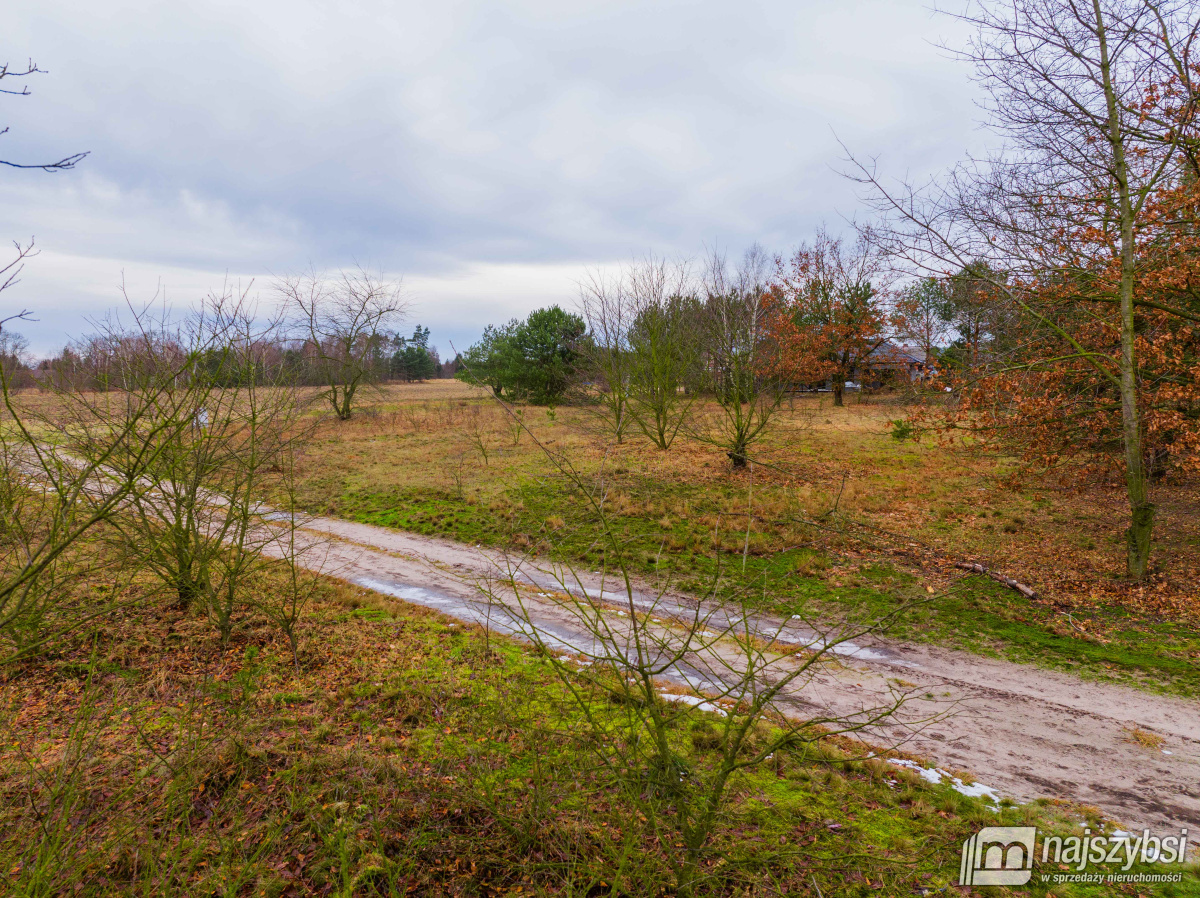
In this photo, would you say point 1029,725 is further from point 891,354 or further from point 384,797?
point 891,354

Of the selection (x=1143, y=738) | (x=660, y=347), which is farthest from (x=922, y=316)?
(x=1143, y=738)

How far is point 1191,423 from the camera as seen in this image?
8805 mm

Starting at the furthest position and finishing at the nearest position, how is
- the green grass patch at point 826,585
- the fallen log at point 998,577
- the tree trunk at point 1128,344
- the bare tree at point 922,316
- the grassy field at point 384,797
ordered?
the bare tree at point 922,316 → the fallen log at point 998,577 → the tree trunk at point 1128,344 → the green grass patch at point 826,585 → the grassy field at point 384,797

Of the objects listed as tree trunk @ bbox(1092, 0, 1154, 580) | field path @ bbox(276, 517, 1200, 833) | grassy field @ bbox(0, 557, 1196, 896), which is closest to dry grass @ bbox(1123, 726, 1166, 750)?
field path @ bbox(276, 517, 1200, 833)

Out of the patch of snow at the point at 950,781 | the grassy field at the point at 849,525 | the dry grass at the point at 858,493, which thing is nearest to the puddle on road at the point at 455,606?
the grassy field at the point at 849,525

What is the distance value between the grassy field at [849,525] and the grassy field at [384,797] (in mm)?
1608

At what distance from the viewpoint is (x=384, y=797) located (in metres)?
4.57

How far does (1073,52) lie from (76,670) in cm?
1433

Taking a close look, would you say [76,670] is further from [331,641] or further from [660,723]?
[660,723]

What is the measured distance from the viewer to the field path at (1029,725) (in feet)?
15.7

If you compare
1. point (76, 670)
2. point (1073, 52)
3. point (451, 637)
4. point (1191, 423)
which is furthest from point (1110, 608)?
point (76, 670)

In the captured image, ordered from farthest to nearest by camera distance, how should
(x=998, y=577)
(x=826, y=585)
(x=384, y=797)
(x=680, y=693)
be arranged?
(x=826, y=585) → (x=998, y=577) → (x=680, y=693) → (x=384, y=797)

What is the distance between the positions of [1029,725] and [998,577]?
13.2ft

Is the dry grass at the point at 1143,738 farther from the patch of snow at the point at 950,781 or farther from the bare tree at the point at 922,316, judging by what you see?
the bare tree at the point at 922,316
